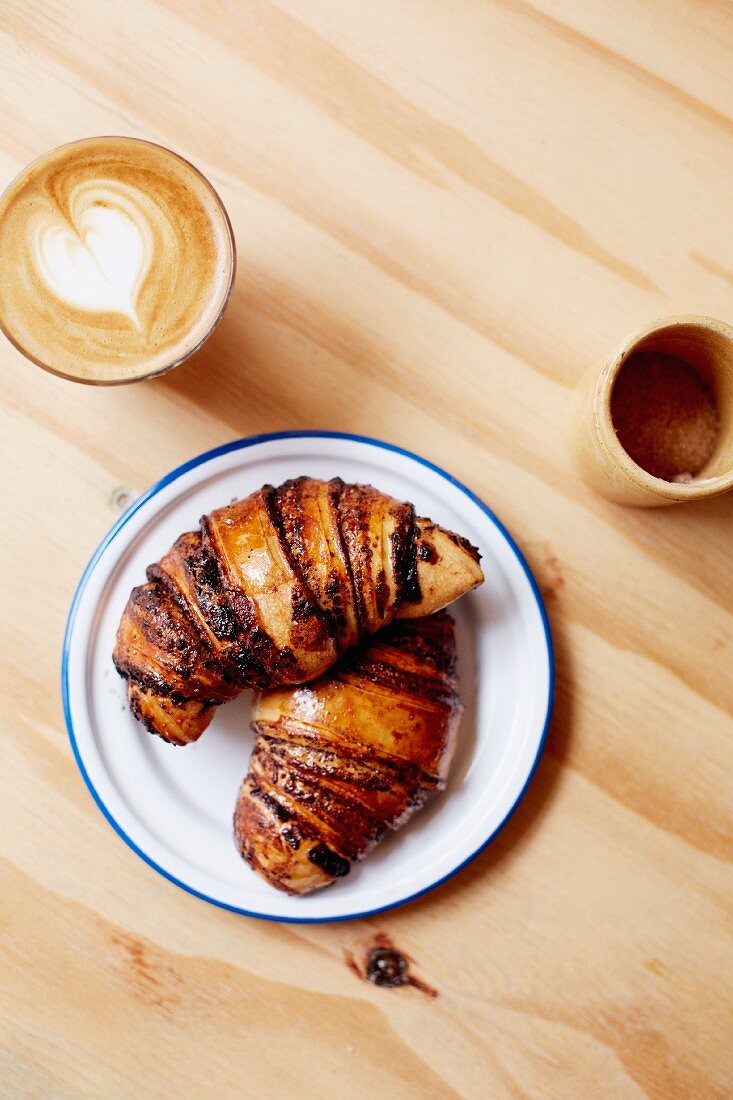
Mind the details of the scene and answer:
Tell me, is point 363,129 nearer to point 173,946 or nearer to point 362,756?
point 362,756

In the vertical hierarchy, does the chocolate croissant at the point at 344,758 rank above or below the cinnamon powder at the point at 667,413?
below

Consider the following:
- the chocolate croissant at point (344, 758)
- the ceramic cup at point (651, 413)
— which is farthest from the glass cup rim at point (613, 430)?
the chocolate croissant at point (344, 758)

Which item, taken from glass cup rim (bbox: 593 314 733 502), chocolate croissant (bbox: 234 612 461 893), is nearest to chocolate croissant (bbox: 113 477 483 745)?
chocolate croissant (bbox: 234 612 461 893)

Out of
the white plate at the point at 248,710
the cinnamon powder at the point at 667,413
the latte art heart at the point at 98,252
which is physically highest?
the cinnamon powder at the point at 667,413

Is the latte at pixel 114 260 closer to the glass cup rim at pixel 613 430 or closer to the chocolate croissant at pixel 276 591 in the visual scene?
the chocolate croissant at pixel 276 591

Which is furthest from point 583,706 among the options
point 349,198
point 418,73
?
point 418,73

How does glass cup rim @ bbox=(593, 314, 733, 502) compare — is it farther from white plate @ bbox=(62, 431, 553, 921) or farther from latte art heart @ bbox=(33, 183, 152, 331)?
latte art heart @ bbox=(33, 183, 152, 331)
